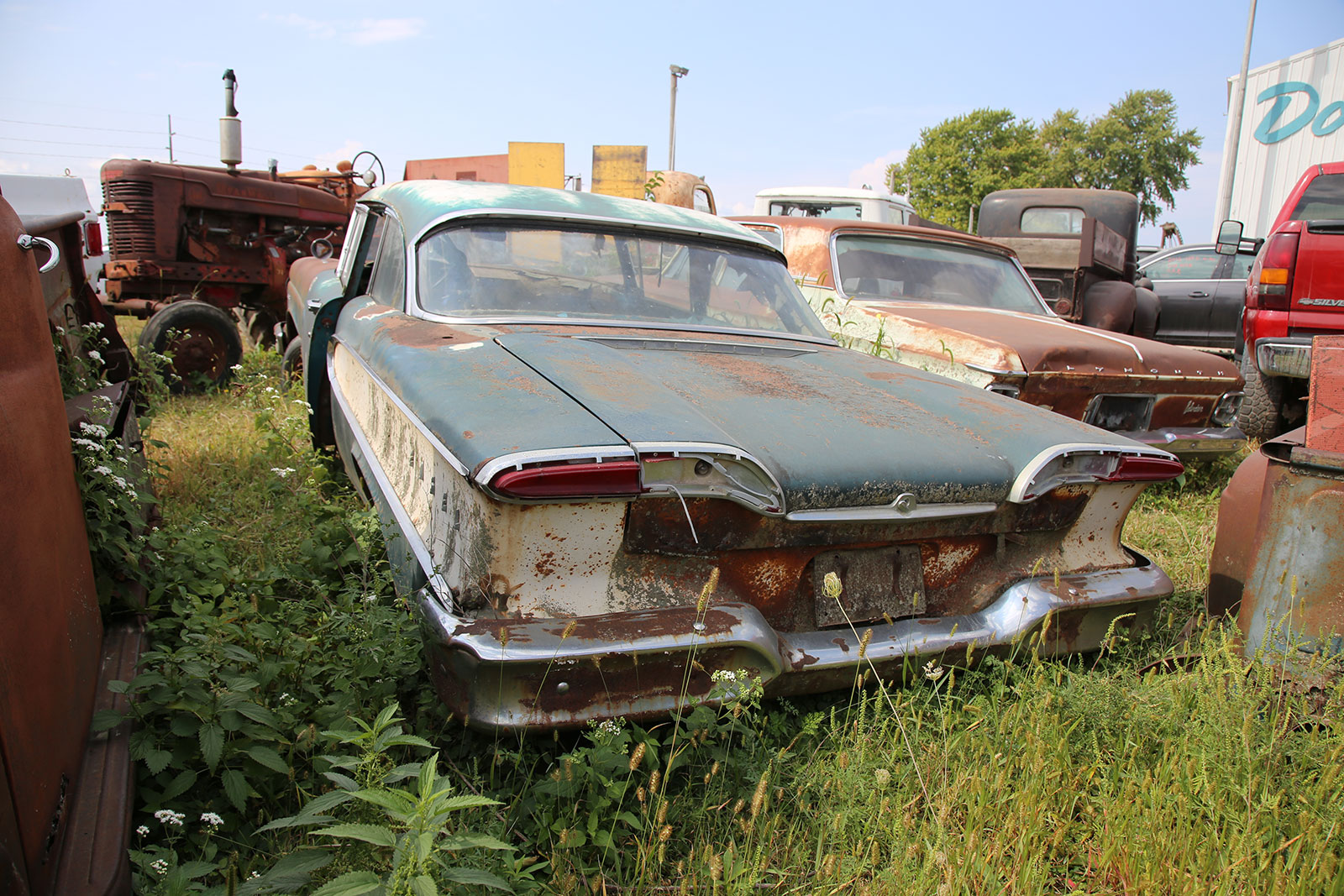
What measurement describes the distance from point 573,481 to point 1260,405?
18.9 ft

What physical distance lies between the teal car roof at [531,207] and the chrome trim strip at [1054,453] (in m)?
1.71

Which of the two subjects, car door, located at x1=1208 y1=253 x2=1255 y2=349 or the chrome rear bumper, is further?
car door, located at x1=1208 y1=253 x2=1255 y2=349

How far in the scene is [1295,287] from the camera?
209 inches

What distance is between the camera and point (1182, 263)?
10.7 meters

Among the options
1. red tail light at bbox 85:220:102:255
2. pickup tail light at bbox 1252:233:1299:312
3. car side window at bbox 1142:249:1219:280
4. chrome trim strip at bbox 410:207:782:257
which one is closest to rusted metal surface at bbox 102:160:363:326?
red tail light at bbox 85:220:102:255

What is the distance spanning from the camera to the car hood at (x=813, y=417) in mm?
2025

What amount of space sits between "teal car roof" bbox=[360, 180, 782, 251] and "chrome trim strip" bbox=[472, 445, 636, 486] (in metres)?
1.67

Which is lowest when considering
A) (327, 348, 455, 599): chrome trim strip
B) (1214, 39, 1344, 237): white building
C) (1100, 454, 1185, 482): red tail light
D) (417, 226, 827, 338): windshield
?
(327, 348, 455, 599): chrome trim strip

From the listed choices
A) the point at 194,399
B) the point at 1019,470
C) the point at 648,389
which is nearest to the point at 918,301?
the point at 1019,470

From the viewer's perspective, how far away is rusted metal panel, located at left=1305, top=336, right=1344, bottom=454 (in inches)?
90.6

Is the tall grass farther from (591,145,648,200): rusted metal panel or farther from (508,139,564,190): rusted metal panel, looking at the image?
(508,139,564,190): rusted metal panel

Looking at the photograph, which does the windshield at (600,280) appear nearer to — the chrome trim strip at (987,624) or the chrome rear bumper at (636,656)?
the chrome rear bumper at (636,656)

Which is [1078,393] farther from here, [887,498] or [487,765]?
[487,765]

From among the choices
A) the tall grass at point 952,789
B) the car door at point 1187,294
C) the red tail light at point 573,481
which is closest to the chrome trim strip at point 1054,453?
the tall grass at point 952,789
